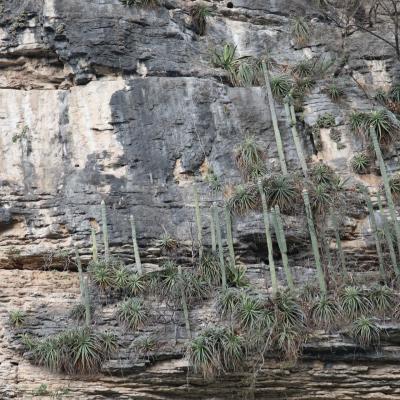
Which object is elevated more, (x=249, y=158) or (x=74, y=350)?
(x=249, y=158)

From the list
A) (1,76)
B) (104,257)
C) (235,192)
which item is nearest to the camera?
(104,257)

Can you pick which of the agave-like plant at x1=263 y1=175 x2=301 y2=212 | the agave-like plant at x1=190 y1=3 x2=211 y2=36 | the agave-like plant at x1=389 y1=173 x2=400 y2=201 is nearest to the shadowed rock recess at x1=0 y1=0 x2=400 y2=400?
the agave-like plant at x1=389 y1=173 x2=400 y2=201

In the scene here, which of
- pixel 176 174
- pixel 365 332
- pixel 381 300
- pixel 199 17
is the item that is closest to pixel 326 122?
pixel 176 174

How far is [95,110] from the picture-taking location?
17266 mm

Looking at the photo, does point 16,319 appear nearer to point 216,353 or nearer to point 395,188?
point 216,353

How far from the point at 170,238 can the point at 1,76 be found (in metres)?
5.18

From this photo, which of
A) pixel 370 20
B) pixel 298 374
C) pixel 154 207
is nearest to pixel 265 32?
pixel 370 20

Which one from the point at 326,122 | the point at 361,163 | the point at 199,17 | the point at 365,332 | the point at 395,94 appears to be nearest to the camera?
the point at 365,332

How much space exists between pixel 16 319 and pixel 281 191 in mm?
5035

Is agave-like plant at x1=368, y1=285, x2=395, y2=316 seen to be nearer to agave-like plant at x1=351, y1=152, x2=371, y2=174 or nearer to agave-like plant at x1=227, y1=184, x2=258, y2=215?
agave-like plant at x1=227, y1=184, x2=258, y2=215

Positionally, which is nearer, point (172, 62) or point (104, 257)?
point (104, 257)

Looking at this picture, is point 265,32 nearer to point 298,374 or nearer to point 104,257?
point 104,257

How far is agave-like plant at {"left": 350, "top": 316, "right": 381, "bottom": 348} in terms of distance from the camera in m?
13.4

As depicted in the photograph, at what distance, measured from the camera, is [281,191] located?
15555 millimetres
